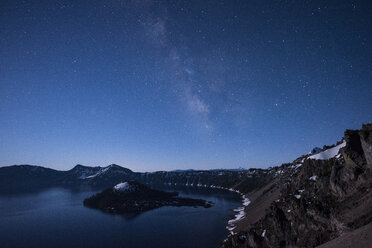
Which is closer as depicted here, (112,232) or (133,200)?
(112,232)

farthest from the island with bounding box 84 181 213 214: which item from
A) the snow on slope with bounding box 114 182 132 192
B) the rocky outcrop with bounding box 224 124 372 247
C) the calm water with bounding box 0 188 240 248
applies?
the rocky outcrop with bounding box 224 124 372 247

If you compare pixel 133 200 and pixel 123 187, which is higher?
pixel 123 187

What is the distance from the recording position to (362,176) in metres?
29.2

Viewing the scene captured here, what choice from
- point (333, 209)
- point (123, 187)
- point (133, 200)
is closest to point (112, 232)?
point (133, 200)

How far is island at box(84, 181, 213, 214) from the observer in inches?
5300

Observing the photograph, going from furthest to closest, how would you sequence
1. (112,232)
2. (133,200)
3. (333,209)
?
1. (133,200)
2. (112,232)
3. (333,209)

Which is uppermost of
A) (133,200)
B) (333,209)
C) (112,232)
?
(333,209)

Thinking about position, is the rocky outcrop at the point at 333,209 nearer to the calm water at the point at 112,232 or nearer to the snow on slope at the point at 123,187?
the calm water at the point at 112,232

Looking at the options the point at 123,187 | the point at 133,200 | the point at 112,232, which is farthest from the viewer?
the point at 123,187

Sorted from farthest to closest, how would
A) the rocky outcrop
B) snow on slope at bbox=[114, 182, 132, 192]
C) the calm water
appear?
snow on slope at bbox=[114, 182, 132, 192] → the calm water → the rocky outcrop

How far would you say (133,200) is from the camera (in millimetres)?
152875

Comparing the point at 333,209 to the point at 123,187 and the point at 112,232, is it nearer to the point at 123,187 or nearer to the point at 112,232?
the point at 112,232

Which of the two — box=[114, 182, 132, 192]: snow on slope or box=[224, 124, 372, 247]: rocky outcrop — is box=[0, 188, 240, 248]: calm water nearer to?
box=[224, 124, 372, 247]: rocky outcrop

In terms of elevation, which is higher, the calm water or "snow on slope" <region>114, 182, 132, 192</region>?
"snow on slope" <region>114, 182, 132, 192</region>
